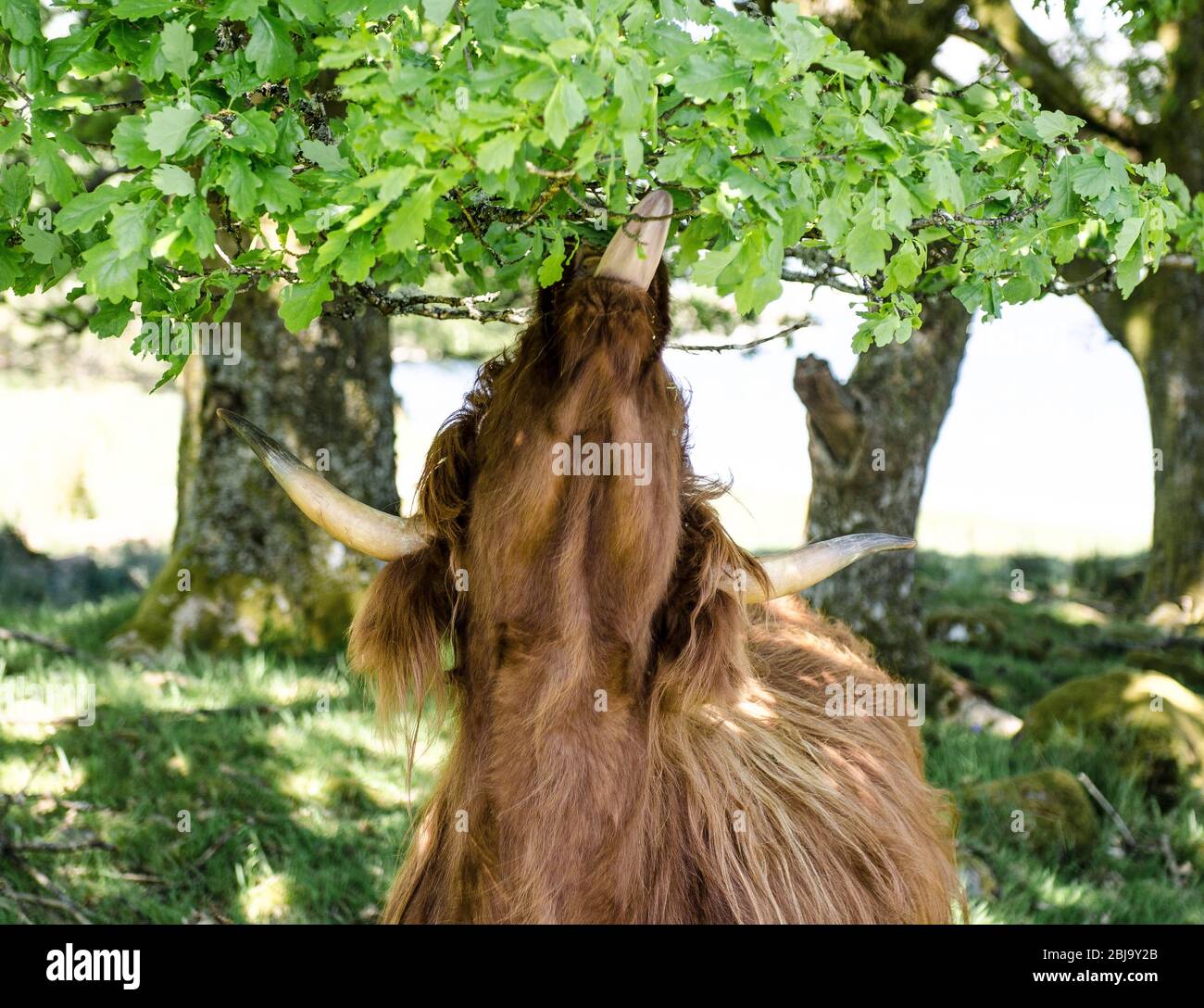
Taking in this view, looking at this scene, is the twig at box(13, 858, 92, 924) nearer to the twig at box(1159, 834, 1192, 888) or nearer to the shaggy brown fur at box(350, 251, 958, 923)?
the shaggy brown fur at box(350, 251, 958, 923)

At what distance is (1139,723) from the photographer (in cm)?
598

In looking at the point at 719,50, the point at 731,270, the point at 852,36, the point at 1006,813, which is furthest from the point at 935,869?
the point at 852,36

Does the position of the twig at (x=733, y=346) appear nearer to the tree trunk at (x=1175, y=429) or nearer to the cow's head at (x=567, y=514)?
the cow's head at (x=567, y=514)

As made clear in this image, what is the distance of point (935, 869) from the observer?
3.58 metres

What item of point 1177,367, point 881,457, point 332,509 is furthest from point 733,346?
point 1177,367

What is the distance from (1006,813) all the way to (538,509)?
4.06 m

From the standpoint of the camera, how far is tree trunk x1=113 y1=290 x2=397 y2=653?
671cm

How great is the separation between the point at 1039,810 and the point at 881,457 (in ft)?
6.63

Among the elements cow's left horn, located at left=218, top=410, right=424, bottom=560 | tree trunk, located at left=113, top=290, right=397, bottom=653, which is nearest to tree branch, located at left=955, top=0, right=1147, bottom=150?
tree trunk, located at left=113, top=290, right=397, bottom=653

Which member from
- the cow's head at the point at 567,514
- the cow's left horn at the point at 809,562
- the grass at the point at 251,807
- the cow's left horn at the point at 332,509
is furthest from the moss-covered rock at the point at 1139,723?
the cow's left horn at the point at 332,509

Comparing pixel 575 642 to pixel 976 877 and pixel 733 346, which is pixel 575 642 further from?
pixel 976 877

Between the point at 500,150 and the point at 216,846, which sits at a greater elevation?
the point at 500,150

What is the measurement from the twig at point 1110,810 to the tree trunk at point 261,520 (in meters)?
4.29

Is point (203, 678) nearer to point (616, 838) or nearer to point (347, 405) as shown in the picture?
point (347, 405)
